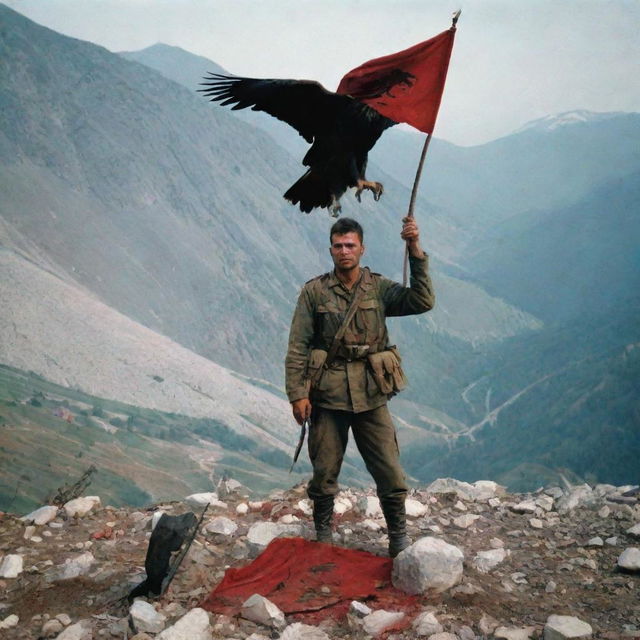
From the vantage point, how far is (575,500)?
4895 millimetres

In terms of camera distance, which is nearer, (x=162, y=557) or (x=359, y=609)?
(x=359, y=609)

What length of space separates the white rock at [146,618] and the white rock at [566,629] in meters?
1.85

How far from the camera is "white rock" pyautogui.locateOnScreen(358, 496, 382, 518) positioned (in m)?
4.49

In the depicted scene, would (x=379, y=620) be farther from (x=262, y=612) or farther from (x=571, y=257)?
(x=571, y=257)

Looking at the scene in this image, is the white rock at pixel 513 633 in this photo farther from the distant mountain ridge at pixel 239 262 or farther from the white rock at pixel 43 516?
the distant mountain ridge at pixel 239 262

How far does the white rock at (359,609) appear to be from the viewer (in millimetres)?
2857

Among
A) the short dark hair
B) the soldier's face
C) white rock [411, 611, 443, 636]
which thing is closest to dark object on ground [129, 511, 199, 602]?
white rock [411, 611, 443, 636]

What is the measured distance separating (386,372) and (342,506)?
1752 mm

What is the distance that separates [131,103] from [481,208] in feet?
216

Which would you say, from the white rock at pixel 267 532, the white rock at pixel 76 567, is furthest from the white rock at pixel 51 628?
the white rock at pixel 267 532

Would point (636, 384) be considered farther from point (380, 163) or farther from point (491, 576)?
point (380, 163)

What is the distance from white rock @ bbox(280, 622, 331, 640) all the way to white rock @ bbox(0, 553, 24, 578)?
1791mm

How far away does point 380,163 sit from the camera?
98.2 m

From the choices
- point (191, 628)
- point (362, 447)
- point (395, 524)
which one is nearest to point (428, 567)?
point (395, 524)
